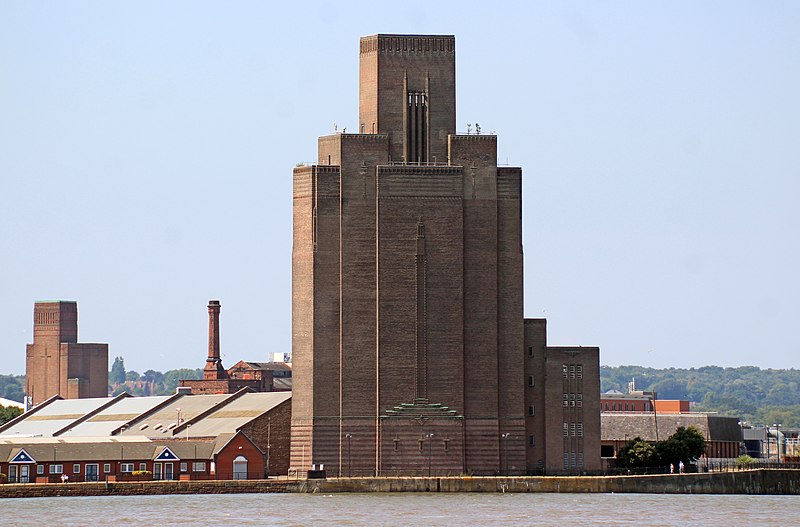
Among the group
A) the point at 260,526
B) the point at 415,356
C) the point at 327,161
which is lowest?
the point at 260,526

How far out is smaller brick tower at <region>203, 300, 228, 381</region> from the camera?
193875 mm

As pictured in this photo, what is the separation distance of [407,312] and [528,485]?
49.2ft

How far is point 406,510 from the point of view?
103 meters

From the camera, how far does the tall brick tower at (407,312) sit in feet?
421

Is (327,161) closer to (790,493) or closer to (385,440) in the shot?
(385,440)

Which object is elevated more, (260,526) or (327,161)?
(327,161)

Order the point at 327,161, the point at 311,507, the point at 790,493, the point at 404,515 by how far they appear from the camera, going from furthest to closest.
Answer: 1. the point at 327,161
2. the point at 790,493
3. the point at 311,507
4. the point at 404,515

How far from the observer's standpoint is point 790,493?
404 ft

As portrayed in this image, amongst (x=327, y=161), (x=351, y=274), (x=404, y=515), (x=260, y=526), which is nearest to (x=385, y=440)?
(x=351, y=274)

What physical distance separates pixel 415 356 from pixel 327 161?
1570 cm

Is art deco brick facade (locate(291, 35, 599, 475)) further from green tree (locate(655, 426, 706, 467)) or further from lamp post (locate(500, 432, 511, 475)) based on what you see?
green tree (locate(655, 426, 706, 467))

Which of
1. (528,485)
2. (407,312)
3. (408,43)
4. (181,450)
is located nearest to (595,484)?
(528,485)

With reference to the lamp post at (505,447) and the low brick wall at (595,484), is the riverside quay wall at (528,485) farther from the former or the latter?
the lamp post at (505,447)

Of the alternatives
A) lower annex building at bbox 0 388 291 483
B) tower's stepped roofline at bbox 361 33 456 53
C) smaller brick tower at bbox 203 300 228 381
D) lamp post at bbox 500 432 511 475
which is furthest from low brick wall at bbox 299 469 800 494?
smaller brick tower at bbox 203 300 228 381
